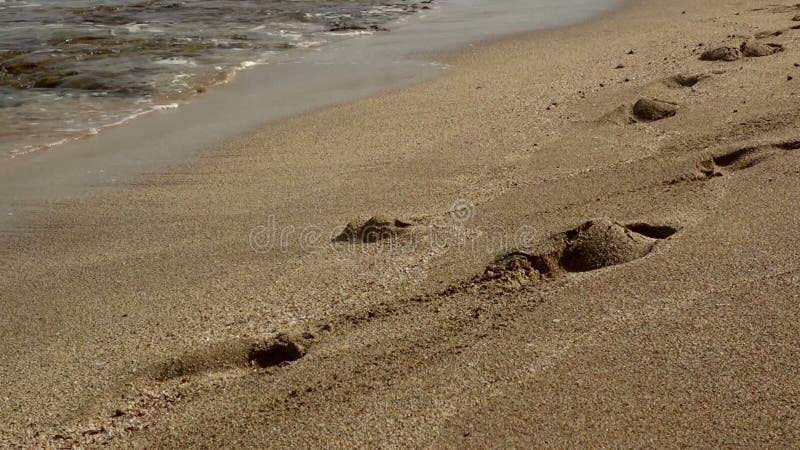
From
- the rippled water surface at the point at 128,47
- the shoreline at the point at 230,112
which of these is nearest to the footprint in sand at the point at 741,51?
the shoreline at the point at 230,112

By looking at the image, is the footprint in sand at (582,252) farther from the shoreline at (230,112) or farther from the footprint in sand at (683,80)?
the shoreline at (230,112)

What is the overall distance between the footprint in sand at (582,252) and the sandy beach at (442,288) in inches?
0.4

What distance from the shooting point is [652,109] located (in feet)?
14.6

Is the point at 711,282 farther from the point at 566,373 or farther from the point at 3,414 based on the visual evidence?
the point at 3,414

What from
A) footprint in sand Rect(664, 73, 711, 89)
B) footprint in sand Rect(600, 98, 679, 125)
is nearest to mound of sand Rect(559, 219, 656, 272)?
footprint in sand Rect(600, 98, 679, 125)

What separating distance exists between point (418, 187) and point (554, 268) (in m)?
1.18

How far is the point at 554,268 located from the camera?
2857mm

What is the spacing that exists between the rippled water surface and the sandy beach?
1.74 metres

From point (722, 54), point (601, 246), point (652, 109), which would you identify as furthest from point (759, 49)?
point (601, 246)

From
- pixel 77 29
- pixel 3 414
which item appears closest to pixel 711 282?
pixel 3 414

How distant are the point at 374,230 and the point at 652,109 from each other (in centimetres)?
192

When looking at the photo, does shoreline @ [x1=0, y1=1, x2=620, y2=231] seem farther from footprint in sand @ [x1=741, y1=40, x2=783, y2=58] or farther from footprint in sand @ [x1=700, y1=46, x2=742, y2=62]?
footprint in sand @ [x1=741, y1=40, x2=783, y2=58]

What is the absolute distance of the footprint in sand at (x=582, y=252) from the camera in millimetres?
2844

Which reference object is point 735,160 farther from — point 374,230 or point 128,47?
point 128,47
